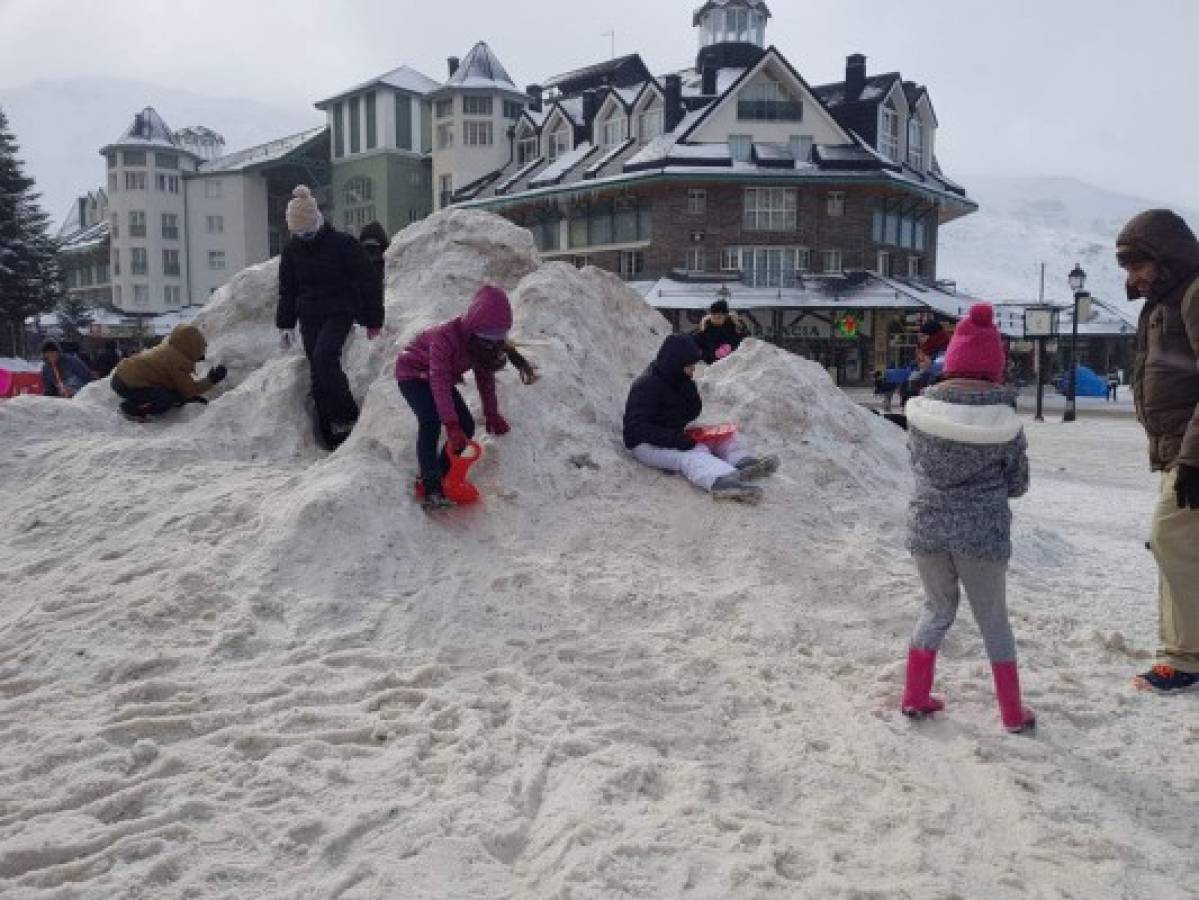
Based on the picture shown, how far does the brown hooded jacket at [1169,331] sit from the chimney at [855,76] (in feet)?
124

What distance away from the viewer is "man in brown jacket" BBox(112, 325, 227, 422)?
24.5 ft

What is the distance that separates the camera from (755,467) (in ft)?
19.1

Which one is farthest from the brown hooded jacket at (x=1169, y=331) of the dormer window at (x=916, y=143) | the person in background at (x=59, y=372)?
the dormer window at (x=916, y=143)

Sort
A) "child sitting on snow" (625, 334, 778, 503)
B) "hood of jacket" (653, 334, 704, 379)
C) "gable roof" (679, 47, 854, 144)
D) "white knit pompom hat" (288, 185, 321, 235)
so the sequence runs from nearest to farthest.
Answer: "child sitting on snow" (625, 334, 778, 503), "hood of jacket" (653, 334, 704, 379), "white knit pompom hat" (288, 185, 321, 235), "gable roof" (679, 47, 854, 144)

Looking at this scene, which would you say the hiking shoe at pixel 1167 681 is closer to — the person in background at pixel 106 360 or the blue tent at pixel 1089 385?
the person in background at pixel 106 360

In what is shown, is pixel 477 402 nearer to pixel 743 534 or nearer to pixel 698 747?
→ pixel 743 534

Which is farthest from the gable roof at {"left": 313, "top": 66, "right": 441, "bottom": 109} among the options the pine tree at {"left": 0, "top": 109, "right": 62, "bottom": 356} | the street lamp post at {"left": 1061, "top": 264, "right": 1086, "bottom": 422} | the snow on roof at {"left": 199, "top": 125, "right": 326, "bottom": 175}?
the street lamp post at {"left": 1061, "top": 264, "right": 1086, "bottom": 422}

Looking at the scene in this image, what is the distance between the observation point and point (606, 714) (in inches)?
141

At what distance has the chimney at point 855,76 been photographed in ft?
126

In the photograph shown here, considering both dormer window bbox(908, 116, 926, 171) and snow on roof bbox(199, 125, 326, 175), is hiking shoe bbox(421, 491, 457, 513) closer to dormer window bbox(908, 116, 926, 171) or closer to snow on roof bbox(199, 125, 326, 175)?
dormer window bbox(908, 116, 926, 171)

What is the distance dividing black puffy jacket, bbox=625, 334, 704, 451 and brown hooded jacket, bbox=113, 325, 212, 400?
373 centimetres

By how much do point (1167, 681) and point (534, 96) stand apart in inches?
1877

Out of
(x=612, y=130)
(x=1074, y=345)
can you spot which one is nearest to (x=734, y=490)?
(x=1074, y=345)

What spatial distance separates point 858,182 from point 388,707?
33.8 m
